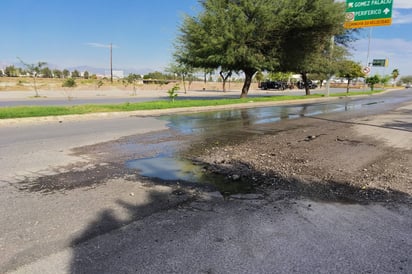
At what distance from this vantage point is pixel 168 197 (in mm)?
4941

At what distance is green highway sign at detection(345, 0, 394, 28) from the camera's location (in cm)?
2494

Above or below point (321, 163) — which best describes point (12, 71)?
above

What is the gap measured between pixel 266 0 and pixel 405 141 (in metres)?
17.7

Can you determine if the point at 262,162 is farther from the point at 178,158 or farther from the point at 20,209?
the point at 20,209

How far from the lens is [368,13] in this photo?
25797 millimetres

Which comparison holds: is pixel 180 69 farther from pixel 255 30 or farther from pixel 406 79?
pixel 406 79

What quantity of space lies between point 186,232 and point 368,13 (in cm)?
2737

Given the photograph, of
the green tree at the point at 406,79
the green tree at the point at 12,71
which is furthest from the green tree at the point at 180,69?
the green tree at the point at 406,79

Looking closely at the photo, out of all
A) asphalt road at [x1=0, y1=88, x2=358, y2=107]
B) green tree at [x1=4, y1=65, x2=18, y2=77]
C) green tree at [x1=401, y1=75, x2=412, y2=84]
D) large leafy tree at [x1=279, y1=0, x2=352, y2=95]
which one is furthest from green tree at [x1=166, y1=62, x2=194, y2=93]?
green tree at [x1=401, y1=75, x2=412, y2=84]

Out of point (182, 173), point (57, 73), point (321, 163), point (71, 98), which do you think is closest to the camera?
point (182, 173)

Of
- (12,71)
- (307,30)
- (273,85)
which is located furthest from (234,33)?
(12,71)

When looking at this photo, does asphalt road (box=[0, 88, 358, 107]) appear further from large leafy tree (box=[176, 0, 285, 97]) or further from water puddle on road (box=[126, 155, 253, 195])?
water puddle on road (box=[126, 155, 253, 195])

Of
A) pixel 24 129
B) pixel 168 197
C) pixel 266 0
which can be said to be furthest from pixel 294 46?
pixel 168 197

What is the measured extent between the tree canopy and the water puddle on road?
17412mm
